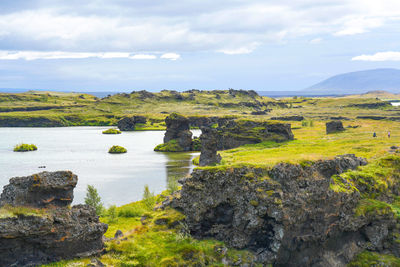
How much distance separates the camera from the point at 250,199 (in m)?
38.8

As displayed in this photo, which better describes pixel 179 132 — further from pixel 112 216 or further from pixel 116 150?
pixel 112 216

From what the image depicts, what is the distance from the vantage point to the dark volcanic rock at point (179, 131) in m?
148

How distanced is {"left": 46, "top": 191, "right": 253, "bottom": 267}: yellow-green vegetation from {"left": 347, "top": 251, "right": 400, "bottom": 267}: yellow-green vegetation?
14.3 m

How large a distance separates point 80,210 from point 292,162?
22.5 meters

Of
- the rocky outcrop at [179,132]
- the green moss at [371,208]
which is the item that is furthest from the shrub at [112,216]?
the rocky outcrop at [179,132]

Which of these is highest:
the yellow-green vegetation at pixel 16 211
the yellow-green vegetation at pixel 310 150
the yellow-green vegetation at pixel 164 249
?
the yellow-green vegetation at pixel 16 211

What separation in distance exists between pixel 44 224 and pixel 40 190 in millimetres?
3119

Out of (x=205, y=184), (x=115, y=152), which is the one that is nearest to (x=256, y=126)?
(x=115, y=152)

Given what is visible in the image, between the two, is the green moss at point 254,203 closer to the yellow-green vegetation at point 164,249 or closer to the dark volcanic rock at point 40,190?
the yellow-green vegetation at point 164,249

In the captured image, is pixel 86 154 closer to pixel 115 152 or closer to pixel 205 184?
pixel 115 152

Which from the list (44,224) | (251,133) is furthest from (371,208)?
(251,133)

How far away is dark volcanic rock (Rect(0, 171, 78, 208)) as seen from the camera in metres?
31.5

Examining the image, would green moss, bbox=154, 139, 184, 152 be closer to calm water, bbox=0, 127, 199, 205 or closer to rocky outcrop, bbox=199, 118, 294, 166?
calm water, bbox=0, 127, 199, 205

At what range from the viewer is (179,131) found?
152 metres
